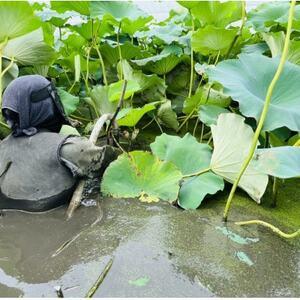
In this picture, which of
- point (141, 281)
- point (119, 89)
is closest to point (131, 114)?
point (119, 89)

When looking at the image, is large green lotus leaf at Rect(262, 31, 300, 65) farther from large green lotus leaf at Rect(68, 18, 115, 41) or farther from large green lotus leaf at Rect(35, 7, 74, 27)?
large green lotus leaf at Rect(35, 7, 74, 27)

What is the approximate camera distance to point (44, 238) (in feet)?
5.78

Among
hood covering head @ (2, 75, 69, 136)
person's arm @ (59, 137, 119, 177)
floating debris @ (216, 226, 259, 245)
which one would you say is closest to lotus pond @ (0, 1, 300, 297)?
floating debris @ (216, 226, 259, 245)

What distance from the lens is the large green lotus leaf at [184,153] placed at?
215 cm

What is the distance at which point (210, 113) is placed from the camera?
7.72 ft

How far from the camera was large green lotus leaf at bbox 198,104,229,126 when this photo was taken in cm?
229

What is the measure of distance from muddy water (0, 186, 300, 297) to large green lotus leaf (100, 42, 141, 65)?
4.35 ft

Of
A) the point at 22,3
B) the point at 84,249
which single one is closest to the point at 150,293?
the point at 84,249

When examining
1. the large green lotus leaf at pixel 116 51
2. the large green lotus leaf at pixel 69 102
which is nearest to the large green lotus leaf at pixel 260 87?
the large green lotus leaf at pixel 69 102

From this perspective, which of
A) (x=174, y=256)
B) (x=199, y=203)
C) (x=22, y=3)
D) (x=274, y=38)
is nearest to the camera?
(x=174, y=256)

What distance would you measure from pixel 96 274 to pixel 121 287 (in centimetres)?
11

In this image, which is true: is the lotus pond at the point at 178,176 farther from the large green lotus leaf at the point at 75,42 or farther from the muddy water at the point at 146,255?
the large green lotus leaf at the point at 75,42

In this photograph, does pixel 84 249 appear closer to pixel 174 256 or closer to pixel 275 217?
pixel 174 256

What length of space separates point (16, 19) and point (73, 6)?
0.54 meters
